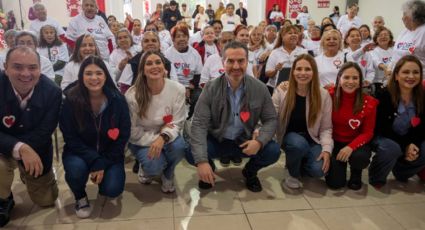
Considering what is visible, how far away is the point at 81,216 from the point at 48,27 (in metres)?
2.78

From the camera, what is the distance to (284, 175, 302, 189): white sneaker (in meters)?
2.72

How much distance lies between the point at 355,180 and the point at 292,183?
51 centimetres

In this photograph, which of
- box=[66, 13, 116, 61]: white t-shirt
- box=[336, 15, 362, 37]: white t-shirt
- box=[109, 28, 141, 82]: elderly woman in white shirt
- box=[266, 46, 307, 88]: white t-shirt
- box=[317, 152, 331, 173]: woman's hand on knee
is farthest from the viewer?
box=[336, 15, 362, 37]: white t-shirt

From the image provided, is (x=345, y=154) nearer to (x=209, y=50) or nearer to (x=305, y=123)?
(x=305, y=123)

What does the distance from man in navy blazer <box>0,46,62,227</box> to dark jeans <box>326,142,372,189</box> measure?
6.95 ft

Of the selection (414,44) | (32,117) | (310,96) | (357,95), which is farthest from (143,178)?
(414,44)

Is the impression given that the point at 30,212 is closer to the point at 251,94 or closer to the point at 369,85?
the point at 251,94

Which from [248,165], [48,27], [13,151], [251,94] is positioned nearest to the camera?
[13,151]

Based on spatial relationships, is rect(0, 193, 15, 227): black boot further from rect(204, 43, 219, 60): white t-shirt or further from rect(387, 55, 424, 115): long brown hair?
rect(387, 55, 424, 115): long brown hair

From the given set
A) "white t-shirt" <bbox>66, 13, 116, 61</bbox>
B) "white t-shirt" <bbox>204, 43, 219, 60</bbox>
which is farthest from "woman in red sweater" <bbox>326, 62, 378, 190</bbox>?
"white t-shirt" <bbox>66, 13, 116, 61</bbox>

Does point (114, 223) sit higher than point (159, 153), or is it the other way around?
point (159, 153)

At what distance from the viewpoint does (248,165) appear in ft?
9.05

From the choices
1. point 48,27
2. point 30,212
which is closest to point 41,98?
point 30,212

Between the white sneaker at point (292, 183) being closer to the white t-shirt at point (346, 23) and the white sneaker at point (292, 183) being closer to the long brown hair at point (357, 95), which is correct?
the long brown hair at point (357, 95)
